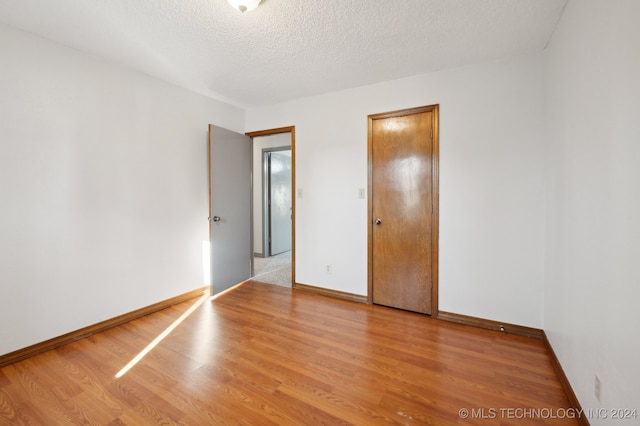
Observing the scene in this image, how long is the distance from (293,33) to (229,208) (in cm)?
223

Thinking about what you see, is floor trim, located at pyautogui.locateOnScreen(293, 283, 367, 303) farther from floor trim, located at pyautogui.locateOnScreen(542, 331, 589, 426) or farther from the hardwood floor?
floor trim, located at pyautogui.locateOnScreen(542, 331, 589, 426)

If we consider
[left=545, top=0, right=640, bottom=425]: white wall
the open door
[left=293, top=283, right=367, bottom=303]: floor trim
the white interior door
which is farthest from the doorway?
[left=545, top=0, right=640, bottom=425]: white wall

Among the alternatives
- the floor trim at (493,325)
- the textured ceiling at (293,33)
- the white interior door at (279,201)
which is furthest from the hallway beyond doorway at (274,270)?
the textured ceiling at (293,33)

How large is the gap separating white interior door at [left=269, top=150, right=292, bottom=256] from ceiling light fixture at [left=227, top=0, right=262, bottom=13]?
3.64 meters

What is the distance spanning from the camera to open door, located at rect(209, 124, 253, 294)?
3358mm

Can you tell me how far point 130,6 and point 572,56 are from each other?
2.80m

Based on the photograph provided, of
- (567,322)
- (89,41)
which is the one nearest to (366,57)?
(89,41)

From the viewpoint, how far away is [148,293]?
9.29 feet

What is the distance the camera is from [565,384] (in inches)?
66.1

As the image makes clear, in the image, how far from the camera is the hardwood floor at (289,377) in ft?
4.93

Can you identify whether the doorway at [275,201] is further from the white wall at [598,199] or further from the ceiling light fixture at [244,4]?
the white wall at [598,199]

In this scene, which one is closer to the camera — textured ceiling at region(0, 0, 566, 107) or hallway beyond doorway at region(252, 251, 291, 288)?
textured ceiling at region(0, 0, 566, 107)

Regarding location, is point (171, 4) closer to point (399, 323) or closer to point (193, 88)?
point (193, 88)

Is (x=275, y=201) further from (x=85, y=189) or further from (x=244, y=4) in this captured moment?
(x=244, y=4)
